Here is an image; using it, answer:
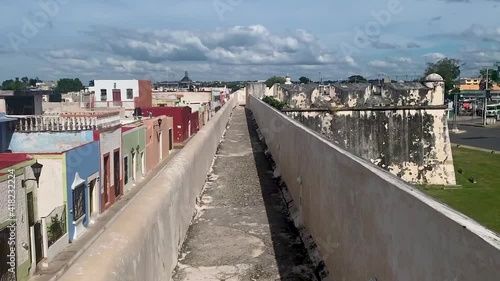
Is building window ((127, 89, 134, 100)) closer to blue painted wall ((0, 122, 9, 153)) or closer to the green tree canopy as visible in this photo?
blue painted wall ((0, 122, 9, 153))

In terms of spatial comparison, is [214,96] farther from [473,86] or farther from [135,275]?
[473,86]

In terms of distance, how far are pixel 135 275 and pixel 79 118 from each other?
18436 mm

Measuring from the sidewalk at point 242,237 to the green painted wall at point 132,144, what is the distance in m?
15.0

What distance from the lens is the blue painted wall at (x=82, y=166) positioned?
15.5 metres

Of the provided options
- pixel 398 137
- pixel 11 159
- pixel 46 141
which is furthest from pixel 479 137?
pixel 11 159

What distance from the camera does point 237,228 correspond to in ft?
16.7

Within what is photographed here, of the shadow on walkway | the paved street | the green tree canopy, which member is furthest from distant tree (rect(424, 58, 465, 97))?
the shadow on walkway

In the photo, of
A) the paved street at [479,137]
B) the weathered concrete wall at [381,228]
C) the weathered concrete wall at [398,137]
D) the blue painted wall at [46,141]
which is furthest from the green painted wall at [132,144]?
the paved street at [479,137]

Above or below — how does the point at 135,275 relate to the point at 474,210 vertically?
above

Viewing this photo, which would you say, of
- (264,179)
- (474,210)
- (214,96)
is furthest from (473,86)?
(264,179)

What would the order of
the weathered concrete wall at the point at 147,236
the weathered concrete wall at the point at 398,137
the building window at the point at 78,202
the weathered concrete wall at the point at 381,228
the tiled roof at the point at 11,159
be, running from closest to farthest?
1. the weathered concrete wall at the point at 381,228
2. the weathered concrete wall at the point at 147,236
3. the tiled roof at the point at 11,159
4. the building window at the point at 78,202
5. the weathered concrete wall at the point at 398,137

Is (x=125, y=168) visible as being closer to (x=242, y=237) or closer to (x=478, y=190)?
(x=478, y=190)

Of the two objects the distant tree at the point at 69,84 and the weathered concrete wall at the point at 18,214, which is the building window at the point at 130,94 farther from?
the distant tree at the point at 69,84

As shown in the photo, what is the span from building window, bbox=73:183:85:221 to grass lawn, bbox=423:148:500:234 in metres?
10.1
